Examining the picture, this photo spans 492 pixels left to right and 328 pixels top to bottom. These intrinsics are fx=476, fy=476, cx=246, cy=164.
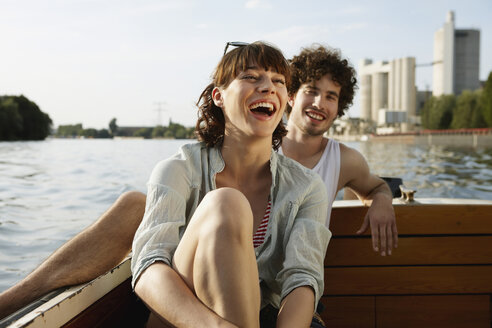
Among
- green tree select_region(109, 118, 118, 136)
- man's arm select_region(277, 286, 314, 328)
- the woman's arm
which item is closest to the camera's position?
the woman's arm

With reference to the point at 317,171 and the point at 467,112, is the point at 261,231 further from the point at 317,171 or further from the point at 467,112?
the point at 467,112

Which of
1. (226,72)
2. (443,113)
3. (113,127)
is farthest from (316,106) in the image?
(113,127)

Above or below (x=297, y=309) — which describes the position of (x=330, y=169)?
above

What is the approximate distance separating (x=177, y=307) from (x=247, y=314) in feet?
0.66

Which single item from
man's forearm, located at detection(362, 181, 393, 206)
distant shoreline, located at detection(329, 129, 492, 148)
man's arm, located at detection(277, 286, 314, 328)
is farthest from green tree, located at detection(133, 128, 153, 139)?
man's arm, located at detection(277, 286, 314, 328)

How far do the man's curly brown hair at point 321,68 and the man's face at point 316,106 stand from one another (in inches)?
1.2

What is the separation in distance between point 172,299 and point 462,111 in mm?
52508

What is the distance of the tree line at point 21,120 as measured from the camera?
43250 mm

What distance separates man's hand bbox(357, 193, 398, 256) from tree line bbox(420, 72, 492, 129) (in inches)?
1677

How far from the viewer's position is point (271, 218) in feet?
5.94

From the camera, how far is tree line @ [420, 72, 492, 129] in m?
40.8

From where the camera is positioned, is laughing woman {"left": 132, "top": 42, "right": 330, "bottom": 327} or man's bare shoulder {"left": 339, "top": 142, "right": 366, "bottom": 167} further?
man's bare shoulder {"left": 339, "top": 142, "right": 366, "bottom": 167}

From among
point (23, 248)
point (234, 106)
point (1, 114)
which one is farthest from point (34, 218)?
point (1, 114)

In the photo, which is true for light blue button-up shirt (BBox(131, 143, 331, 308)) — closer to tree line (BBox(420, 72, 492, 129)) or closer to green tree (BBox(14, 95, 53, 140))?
tree line (BBox(420, 72, 492, 129))
